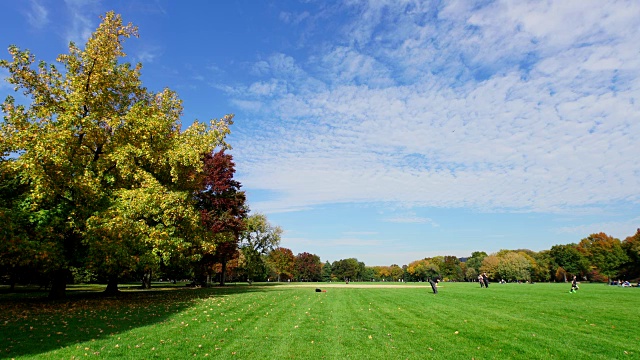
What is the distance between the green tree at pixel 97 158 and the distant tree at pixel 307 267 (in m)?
A: 144

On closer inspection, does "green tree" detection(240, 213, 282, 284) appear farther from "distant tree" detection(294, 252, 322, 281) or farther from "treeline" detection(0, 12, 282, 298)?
"distant tree" detection(294, 252, 322, 281)

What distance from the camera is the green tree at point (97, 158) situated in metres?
18.0

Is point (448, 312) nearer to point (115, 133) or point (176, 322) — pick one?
point (176, 322)

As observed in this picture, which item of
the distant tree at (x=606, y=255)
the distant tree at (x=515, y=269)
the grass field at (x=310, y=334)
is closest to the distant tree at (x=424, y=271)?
the distant tree at (x=515, y=269)

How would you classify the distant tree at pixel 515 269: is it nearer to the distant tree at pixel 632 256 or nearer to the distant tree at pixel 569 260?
the distant tree at pixel 569 260

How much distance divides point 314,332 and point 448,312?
864cm

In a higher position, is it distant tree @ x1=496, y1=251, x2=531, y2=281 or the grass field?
distant tree @ x1=496, y1=251, x2=531, y2=281

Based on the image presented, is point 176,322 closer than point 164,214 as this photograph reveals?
Yes

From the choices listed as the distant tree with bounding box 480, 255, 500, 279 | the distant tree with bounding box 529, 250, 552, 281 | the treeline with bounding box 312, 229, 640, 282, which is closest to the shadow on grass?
the treeline with bounding box 312, 229, 640, 282

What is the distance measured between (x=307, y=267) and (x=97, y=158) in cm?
15642

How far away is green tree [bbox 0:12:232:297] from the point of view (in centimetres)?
1797

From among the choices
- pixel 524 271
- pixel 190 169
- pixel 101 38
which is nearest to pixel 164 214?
pixel 190 169

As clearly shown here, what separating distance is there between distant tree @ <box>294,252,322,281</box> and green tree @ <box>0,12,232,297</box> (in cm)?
14382

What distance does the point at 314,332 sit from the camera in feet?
43.3
